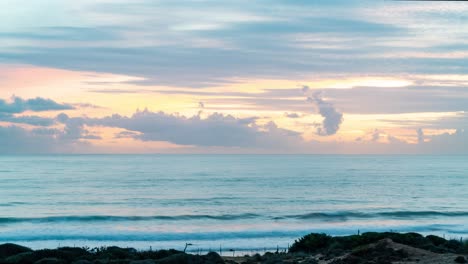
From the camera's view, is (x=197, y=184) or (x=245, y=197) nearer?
(x=245, y=197)

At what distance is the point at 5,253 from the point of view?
20.8 metres

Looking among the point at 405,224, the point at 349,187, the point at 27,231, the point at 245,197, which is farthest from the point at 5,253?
the point at 349,187

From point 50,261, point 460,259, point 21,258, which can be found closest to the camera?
point 460,259

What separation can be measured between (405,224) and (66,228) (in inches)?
1126

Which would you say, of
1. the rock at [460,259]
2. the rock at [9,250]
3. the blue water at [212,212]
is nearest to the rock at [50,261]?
the rock at [9,250]

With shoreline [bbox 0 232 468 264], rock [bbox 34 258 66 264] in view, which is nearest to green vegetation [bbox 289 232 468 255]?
shoreline [bbox 0 232 468 264]

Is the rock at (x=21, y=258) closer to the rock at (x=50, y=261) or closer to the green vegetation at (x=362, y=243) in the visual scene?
the rock at (x=50, y=261)

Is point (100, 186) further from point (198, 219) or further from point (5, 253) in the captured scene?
point (5, 253)

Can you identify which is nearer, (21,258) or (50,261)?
(50,261)

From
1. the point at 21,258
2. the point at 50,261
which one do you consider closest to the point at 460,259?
the point at 50,261

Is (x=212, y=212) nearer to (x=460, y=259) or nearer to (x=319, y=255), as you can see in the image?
(x=319, y=255)

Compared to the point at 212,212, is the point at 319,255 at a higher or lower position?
lower

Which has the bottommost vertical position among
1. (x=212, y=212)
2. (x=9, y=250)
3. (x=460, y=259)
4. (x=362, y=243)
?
(x=460, y=259)

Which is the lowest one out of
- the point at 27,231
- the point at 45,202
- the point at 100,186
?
the point at 27,231
